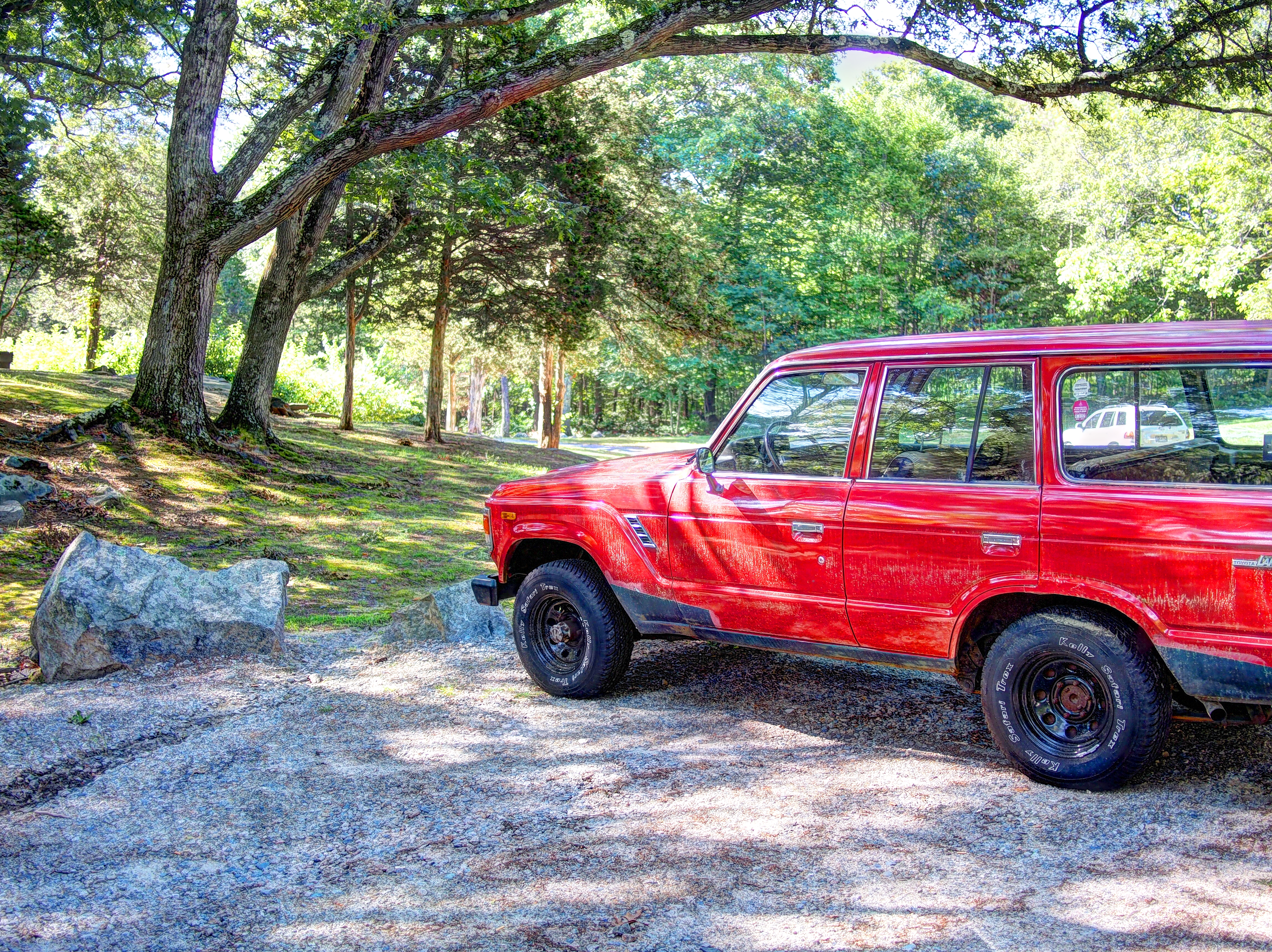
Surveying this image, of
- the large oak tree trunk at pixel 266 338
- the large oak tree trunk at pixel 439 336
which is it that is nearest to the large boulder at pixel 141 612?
the large oak tree trunk at pixel 266 338

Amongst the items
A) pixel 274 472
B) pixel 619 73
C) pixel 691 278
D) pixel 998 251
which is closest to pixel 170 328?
pixel 274 472

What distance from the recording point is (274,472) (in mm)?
15578

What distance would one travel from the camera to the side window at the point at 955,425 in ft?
15.3

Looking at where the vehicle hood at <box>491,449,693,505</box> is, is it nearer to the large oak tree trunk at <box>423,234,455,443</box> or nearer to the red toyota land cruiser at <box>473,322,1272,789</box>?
the red toyota land cruiser at <box>473,322,1272,789</box>

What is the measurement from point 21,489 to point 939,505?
10.8 meters

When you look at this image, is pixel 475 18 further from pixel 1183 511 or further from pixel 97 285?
pixel 97 285

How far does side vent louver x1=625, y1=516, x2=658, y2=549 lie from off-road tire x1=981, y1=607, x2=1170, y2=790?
190 centimetres

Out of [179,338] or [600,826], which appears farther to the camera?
[179,338]

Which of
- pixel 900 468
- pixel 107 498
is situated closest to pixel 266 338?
pixel 107 498

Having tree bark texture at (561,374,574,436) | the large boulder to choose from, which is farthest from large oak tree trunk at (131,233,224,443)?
tree bark texture at (561,374,574,436)

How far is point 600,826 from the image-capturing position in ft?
14.1

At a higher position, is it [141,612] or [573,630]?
[573,630]

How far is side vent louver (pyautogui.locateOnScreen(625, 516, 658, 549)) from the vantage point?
5.71 metres

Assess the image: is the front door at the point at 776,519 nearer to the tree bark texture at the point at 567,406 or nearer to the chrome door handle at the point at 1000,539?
the chrome door handle at the point at 1000,539
